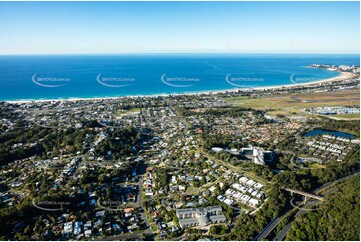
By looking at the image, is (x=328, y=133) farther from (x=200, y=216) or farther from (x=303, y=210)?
(x=200, y=216)

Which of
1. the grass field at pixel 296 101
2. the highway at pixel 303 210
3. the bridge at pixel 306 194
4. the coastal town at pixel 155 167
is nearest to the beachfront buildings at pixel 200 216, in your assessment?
the coastal town at pixel 155 167

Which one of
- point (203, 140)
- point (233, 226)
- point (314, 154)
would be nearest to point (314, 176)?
point (314, 154)

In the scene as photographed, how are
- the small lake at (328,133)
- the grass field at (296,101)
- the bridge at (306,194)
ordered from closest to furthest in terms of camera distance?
the bridge at (306,194) → the small lake at (328,133) → the grass field at (296,101)

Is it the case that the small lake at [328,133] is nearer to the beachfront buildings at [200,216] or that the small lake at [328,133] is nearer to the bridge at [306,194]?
the bridge at [306,194]

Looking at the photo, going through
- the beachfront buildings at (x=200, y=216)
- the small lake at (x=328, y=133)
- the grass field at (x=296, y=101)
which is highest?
the grass field at (x=296, y=101)

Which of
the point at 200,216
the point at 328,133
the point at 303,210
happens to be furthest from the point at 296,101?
the point at 200,216

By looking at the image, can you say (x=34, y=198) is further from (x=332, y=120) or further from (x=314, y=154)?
(x=332, y=120)

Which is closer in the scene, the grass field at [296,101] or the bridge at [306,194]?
the bridge at [306,194]

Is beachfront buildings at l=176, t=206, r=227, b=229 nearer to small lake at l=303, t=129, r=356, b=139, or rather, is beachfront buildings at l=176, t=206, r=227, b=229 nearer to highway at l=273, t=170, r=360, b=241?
highway at l=273, t=170, r=360, b=241
